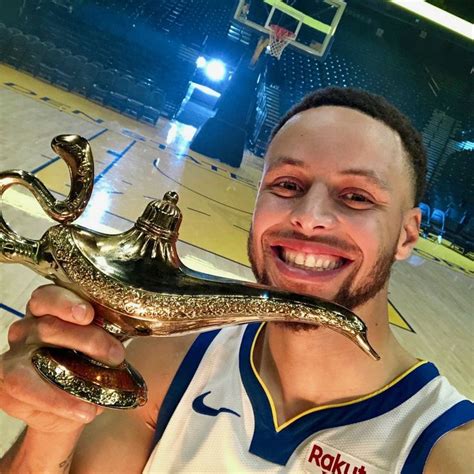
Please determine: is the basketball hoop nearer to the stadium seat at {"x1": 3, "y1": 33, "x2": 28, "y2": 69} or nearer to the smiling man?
the stadium seat at {"x1": 3, "y1": 33, "x2": 28, "y2": 69}

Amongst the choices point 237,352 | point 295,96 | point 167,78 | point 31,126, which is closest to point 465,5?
point 295,96

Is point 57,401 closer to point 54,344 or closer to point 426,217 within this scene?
point 54,344

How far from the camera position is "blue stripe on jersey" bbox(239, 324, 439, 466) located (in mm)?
915

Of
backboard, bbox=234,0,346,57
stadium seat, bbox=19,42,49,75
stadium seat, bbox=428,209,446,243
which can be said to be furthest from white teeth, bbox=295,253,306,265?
stadium seat, bbox=428,209,446,243

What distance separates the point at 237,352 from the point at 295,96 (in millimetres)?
15396

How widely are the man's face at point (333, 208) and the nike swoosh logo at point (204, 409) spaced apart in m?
0.28

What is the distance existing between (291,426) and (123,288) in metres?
0.56

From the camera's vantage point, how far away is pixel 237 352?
42.9 inches

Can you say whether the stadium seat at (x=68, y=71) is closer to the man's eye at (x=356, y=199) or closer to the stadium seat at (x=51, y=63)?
the stadium seat at (x=51, y=63)

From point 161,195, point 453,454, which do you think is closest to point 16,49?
point 161,195

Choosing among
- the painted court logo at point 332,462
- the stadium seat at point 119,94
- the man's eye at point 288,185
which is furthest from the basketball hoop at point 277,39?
the painted court logo at point 332,462

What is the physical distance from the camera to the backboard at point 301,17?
9.07 m

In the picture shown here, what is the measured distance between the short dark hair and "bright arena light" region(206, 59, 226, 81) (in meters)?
18.3

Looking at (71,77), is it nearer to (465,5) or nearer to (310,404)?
(465,5)
